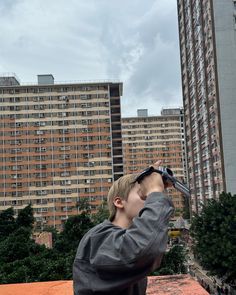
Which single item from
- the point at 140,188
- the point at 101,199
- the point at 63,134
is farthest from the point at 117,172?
the point at 140,188

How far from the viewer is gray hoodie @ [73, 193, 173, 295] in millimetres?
1168

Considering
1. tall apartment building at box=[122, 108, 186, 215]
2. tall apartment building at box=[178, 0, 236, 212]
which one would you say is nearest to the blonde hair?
tall apartment building at box=[178, 0, 236, 212]

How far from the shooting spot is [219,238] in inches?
650

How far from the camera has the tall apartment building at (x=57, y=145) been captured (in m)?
42.8

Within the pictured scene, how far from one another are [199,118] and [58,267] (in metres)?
18.2

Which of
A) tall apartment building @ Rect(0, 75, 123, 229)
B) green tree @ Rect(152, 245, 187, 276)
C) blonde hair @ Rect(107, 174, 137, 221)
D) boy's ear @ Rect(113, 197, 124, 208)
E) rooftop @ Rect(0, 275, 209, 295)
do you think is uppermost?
tall apartment building @ Rect(0, 75, 123, 229)

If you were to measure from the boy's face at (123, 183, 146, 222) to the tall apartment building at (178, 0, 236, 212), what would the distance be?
22.0m

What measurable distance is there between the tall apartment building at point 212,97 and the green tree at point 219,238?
5.24 meters

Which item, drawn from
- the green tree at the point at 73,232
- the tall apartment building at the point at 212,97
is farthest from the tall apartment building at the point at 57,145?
the green tree at the point at 73,232

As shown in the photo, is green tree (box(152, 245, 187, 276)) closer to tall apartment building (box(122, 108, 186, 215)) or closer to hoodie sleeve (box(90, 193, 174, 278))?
hoodie sleeve (box(90, 193, 174, 278))

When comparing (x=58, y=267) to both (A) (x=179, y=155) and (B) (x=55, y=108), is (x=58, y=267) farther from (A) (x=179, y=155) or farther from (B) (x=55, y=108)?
(A) (x=179, y=155)

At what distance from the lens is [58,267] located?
13773 millimetres

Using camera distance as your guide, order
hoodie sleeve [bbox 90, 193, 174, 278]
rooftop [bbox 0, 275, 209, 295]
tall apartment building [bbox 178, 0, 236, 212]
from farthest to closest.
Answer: tall apartment building [bbox 178, 0, 236, 212]
rooftop [bbox 0, 275, 209, 295]
hoodie sleeve [bbox 90, 193, 174, 278]

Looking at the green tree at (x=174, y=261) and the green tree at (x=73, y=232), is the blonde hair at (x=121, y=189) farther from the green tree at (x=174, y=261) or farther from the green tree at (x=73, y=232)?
the green tree at (x=73, y=232)
